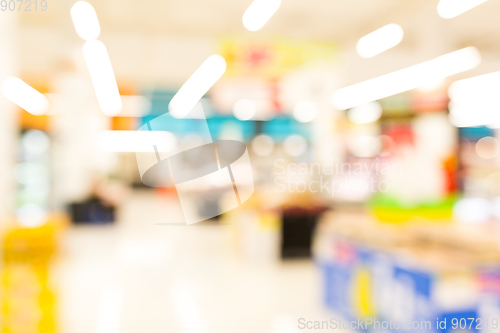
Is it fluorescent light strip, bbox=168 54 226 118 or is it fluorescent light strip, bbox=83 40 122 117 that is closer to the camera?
fluorescent light strip, bbox=168 54 226 118

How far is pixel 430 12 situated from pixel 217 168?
153 cm

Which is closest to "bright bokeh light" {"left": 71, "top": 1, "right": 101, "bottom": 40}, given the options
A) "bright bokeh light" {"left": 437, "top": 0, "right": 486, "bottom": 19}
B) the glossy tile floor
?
the glossy tile floor

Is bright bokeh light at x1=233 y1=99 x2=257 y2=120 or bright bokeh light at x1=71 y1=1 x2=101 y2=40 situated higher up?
bright bokeh light at x1=71 y1=1 x2=101 y2=40

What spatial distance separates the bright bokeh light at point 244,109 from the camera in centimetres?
243

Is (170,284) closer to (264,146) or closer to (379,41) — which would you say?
(264,146)

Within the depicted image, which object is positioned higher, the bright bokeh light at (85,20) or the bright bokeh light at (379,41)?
the bright bokeh light at (85,20)

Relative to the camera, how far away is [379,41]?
164 centimetres

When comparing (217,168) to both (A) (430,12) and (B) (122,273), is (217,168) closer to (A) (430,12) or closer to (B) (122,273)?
(A) (430,12)

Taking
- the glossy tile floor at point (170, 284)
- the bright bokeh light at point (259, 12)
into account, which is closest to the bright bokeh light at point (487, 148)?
the glossy tile floor at point (170, 284)

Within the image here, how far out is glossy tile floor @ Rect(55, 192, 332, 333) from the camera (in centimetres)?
144

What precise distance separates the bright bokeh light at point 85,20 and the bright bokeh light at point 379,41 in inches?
44.3

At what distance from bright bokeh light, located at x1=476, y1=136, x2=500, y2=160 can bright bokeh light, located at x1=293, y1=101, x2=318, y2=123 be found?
6.87 metres

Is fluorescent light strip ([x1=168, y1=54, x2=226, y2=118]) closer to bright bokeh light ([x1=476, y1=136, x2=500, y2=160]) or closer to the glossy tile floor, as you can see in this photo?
the glossy tile floor

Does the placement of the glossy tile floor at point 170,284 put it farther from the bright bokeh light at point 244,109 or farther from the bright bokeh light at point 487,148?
the bright bokeh light at point 487,148
